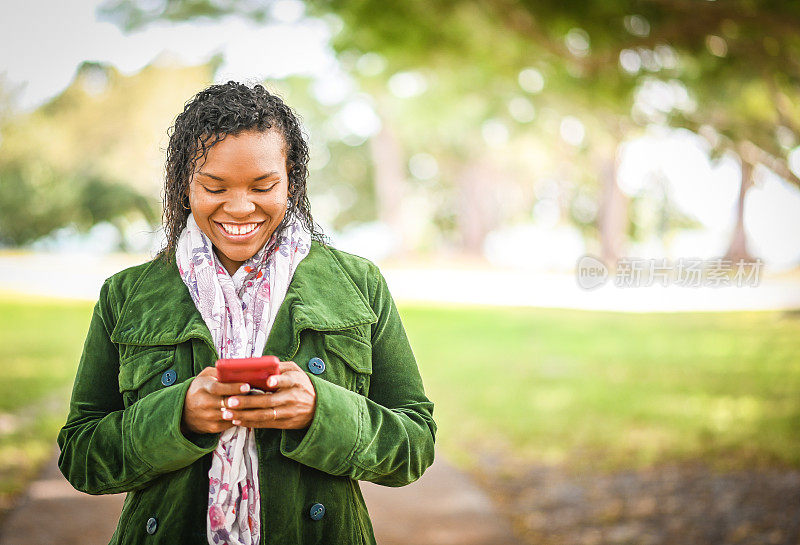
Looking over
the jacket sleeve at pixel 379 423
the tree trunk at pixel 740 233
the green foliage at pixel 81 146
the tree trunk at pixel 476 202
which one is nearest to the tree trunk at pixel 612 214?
the tree trunk at pixel 476 202

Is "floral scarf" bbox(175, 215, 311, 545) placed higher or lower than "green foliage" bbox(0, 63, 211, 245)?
lower

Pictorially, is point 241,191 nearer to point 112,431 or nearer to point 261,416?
point 261,416

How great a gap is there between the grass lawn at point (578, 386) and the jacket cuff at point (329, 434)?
412 centimetres

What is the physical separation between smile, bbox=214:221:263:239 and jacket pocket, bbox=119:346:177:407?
0.27 metres

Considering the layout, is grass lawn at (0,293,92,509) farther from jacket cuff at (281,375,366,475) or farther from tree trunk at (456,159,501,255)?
tree trunk at (456,159,501,255)

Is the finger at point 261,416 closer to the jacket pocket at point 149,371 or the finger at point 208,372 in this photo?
the finger at point 208,372

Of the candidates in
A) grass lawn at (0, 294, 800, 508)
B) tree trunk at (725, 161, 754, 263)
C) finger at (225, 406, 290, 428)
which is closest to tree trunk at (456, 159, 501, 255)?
grass lawn at (0, 294, 800, 508)

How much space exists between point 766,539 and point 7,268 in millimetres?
13260

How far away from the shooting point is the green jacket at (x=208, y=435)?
144cm

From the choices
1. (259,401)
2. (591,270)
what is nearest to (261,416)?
(259,401)

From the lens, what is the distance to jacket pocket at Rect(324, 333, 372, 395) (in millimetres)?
1543

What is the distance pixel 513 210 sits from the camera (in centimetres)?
2852

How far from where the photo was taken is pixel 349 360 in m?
1.55

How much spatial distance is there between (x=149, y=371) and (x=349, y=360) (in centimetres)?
42
